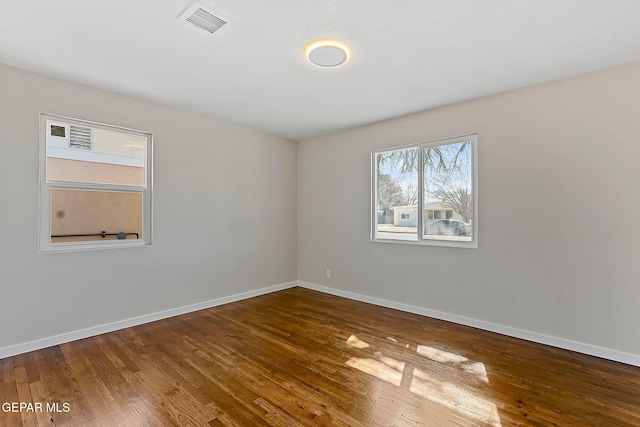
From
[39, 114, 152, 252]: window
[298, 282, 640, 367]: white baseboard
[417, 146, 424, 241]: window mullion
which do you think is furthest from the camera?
[417, 146, 424, 241]: window mullion

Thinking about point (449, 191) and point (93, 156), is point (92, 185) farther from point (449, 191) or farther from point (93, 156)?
point (449, 191)

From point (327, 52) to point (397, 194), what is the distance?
2303mm

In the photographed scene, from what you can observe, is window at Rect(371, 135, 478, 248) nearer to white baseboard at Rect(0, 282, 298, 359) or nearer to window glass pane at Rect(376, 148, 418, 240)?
window glass pane at Rect(376, 148, 418, 240)

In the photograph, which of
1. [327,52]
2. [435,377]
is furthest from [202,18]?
[435,377]

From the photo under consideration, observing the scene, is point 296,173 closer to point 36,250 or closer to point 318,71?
point 318,71

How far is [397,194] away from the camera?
415cm

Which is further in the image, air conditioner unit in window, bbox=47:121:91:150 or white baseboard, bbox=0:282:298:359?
air conditioner unit in window, bbox=47:121:91:150

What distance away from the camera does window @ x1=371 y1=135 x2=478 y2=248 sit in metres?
3.48

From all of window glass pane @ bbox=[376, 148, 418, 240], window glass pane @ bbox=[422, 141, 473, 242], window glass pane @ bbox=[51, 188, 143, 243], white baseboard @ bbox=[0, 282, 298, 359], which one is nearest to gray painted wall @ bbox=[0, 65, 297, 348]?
white baseboard @ bbox=[0, 282, 298, 359]

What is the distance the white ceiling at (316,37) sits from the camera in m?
1.92

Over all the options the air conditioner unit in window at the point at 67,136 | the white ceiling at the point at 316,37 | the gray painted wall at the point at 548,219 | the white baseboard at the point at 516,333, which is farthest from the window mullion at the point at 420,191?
the air conditioner unit in window at the point at 67,136

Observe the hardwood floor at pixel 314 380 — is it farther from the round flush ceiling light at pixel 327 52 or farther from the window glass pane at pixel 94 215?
the round flush ceiling light at pixel 327 52

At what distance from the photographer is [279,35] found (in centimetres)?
219

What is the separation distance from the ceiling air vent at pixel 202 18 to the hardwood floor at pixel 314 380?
2.60 metres
